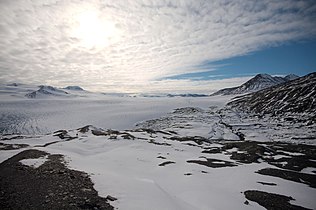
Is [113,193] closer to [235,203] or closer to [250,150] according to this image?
[235,203]

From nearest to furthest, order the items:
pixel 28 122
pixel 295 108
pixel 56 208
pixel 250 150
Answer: pixel 56 208 → pixel 250 150 → pixel 295 108 → pixel 28 122

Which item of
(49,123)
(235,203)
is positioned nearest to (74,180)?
(235,203)

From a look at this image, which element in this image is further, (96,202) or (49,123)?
(49,123)

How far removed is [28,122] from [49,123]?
35.1ft

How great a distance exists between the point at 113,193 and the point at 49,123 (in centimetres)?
10568

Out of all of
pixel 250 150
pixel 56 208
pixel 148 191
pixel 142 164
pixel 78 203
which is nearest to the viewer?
pixel 56 208

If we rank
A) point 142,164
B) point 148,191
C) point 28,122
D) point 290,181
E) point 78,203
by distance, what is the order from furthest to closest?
point 28,122
point 142,164
point 290,181
point 148,191
point 78,203

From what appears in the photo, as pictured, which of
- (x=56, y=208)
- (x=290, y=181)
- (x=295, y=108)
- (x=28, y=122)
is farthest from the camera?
(x=28, y=122)

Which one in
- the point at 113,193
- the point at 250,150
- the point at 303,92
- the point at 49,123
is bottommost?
the point at 49,123

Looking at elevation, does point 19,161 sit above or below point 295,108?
below

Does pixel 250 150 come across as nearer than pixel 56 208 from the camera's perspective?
No

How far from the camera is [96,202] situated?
1262cm

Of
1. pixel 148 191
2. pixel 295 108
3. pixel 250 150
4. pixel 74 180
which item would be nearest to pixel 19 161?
pixel 74 180

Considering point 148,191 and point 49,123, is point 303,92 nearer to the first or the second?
point 148,191
